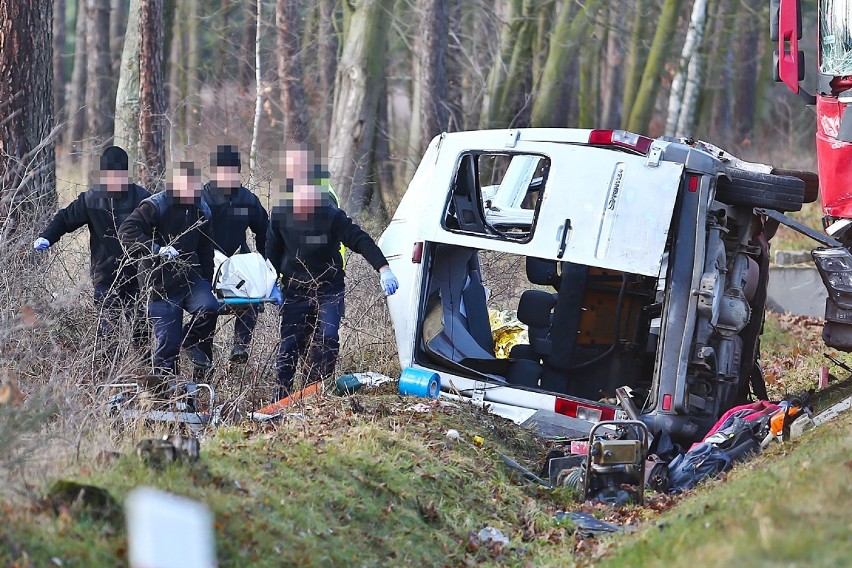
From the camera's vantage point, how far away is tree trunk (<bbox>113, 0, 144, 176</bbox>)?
1289 centimetres

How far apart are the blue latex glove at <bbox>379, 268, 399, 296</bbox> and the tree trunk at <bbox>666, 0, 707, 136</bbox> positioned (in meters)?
14.7

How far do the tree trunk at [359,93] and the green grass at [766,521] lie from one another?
10669 millimetres

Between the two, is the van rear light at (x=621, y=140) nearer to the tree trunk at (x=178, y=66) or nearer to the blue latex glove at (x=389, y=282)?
the blue latex glove at (x=389, y=282)

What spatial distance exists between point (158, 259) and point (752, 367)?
13.7 ft

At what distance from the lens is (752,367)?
812cm

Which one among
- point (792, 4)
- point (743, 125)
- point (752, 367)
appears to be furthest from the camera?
point (743, 125)

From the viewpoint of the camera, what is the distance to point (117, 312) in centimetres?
766

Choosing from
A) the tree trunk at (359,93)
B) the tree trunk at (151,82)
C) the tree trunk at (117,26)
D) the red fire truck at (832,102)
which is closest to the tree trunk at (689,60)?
the tree trunk at (359,93)

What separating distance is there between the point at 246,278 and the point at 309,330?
0.65 meters

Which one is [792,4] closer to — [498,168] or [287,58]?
[498,168]

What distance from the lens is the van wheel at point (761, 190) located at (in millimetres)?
7305

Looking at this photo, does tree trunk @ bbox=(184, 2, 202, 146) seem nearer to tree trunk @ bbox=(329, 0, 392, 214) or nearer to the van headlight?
tree trunk @ bbox=(329, 0, 392, 214)

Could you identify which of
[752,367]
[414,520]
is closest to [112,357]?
[414,520]

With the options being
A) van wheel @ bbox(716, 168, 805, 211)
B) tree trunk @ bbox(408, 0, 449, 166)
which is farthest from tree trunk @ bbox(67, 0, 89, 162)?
van wheel @ bbox(716, 168, 805, 211)
